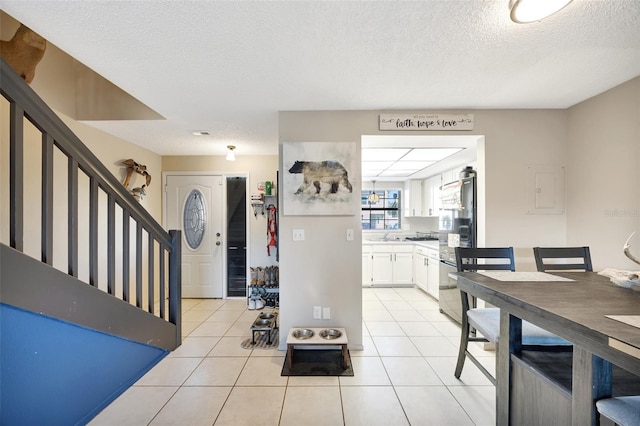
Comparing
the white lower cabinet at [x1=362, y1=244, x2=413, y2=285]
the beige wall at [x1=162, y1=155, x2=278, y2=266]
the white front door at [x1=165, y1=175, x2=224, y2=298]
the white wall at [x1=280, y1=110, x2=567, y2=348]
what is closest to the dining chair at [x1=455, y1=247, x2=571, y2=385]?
the white wall at [x1=280, y1=110, x2=567, y2=348]

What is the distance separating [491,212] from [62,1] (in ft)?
11.0

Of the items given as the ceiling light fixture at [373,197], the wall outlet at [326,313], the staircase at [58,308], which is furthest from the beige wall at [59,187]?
the ceiling light fixture at [373,197]

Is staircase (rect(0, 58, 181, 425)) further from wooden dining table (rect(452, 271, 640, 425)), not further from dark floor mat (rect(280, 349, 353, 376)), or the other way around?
wooden dining table (rect(452, 271, 640, 425))

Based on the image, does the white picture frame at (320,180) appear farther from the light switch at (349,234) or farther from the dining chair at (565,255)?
the dining chair at (565,255)

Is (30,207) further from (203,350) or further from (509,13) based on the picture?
(509,13)

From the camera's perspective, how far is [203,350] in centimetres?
254

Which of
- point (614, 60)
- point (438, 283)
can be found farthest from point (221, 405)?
point (614, 60)

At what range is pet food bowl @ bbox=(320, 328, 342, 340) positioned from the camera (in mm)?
2359

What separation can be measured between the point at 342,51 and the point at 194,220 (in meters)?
3.55

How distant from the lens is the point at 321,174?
252 cm

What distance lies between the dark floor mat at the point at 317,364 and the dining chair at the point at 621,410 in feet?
5.24

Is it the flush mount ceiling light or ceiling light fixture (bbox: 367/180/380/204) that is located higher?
the flush mount ceiling light

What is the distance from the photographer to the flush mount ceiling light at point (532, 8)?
1.17m

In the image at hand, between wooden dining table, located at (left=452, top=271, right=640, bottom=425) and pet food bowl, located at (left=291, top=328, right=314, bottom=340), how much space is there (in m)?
1.41
